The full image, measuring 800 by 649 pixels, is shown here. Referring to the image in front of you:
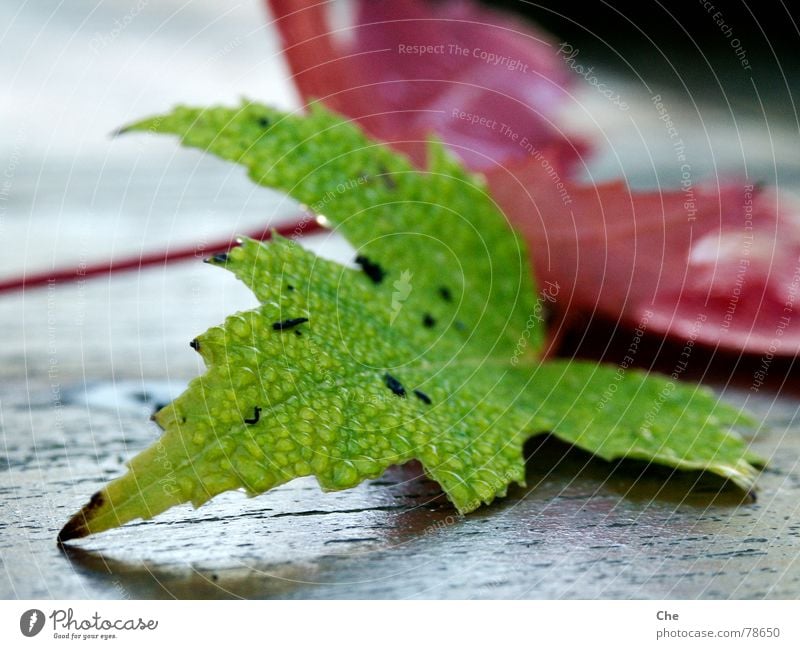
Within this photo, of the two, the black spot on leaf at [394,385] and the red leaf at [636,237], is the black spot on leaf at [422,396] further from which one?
the red leaf at [636,237]

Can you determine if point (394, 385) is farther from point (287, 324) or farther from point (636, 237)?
point (636, 237)

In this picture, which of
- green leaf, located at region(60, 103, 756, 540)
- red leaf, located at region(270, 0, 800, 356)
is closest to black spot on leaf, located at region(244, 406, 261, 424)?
green leaf, located at region(60, 103, 756, 540)

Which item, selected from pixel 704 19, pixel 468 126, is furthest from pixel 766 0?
pixel 468 126

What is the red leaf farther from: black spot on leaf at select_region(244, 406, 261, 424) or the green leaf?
black spot on leaf at select_region(244, 406, 261, 424)

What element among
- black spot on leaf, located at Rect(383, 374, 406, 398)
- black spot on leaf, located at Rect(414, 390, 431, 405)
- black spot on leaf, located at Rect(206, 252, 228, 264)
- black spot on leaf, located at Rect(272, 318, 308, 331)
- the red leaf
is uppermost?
the red leaf

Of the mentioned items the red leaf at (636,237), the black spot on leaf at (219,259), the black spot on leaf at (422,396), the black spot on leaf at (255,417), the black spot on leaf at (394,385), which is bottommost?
the black spot on leaf at (255,417)

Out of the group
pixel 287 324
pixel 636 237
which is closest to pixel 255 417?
pixel 287 324

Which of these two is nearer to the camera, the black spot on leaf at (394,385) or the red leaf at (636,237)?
the black spot on leaf at (394,385)

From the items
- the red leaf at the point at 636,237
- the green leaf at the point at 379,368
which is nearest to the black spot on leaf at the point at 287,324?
the green leaf at the point at 379,368

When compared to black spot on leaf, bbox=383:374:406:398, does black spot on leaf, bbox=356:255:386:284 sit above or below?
above

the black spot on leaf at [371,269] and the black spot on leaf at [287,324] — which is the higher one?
the black spot on leaf at [371,269]
